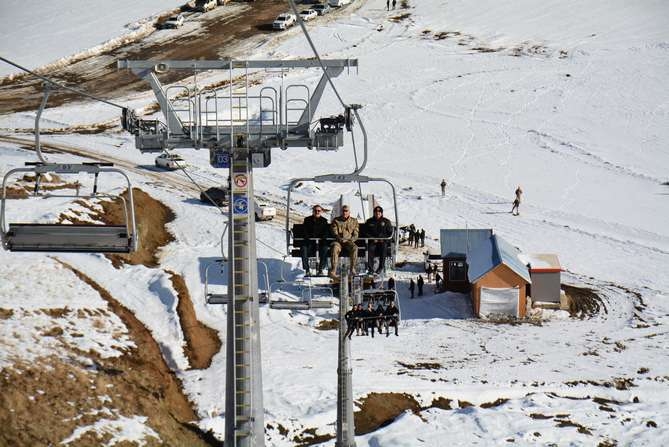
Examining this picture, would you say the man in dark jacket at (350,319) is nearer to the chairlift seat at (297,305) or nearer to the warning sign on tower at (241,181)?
the chairlift seat at (297,305)

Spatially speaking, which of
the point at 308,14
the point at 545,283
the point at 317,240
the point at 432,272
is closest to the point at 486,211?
the point at 432,272

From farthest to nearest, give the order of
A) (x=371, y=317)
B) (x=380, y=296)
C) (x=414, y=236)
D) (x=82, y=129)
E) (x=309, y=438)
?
(x=82, y=129), (x=414, y=236), (x=309, y=438), (x=380, y=296), (x=371, y=317)

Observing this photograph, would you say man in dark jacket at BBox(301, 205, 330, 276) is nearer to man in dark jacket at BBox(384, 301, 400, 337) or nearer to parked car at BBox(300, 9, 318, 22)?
man in dark jacket at BBox(384, 301, 400, 337)

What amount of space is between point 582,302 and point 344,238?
69.0 feet

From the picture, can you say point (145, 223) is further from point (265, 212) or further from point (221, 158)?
point (221, 158)

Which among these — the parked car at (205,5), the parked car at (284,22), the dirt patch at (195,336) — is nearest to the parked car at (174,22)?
the parked car at (205,5)

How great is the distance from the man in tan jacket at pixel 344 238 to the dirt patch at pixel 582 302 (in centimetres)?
1964

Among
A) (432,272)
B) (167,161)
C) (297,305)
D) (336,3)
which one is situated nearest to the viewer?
(297,305)

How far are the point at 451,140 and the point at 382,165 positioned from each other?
20.5 ft

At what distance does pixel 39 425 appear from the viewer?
26047 millimetres

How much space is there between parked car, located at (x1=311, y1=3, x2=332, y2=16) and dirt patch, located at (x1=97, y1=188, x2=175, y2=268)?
47029 mm

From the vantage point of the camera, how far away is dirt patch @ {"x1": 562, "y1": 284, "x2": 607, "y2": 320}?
3956 cm

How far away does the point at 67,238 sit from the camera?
18234mm

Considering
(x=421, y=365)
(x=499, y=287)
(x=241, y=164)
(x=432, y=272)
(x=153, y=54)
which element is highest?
(x=153, y=54)
